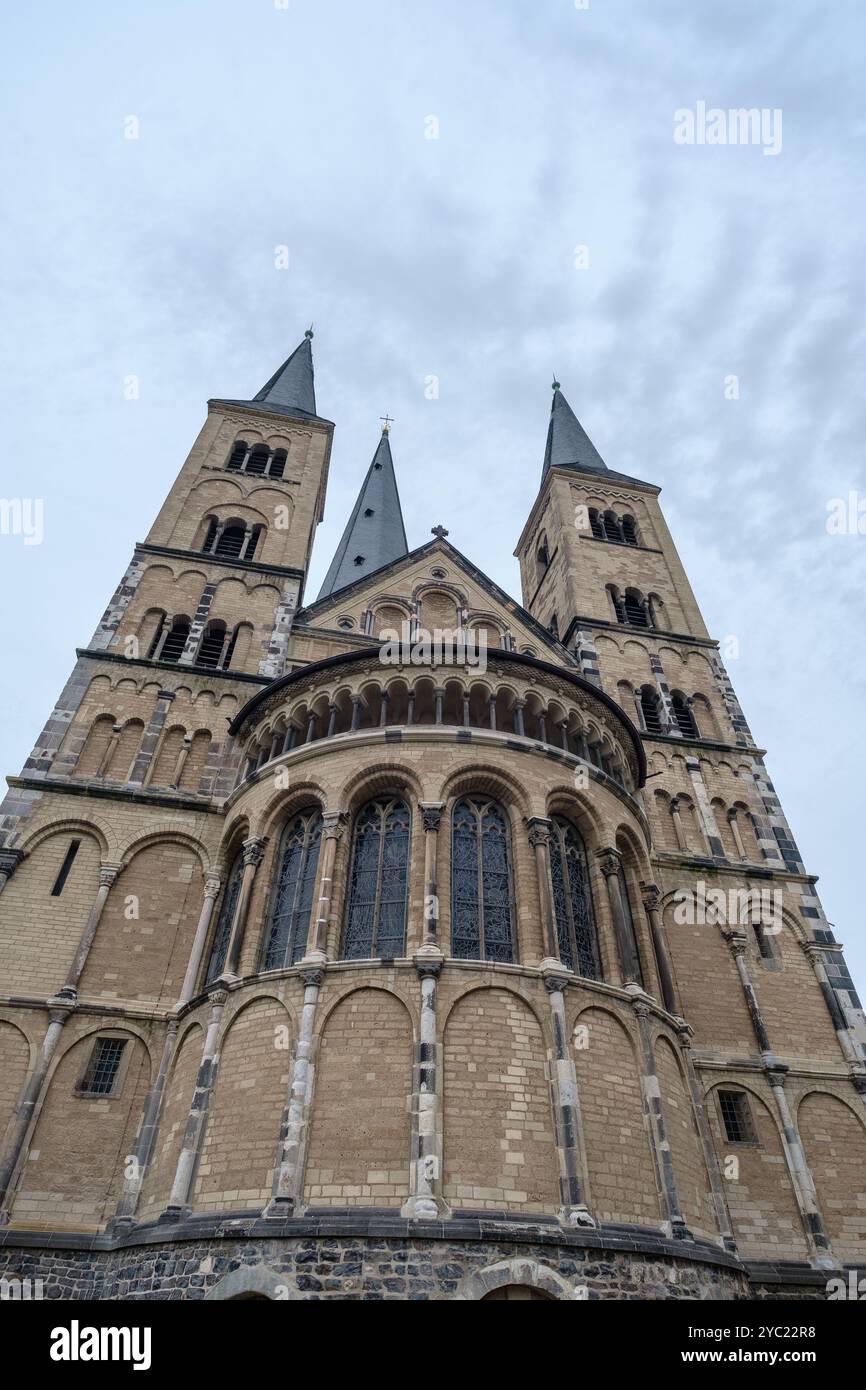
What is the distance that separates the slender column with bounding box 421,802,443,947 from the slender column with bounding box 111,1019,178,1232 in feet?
17.4

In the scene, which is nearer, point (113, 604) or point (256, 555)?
point (113, 604)

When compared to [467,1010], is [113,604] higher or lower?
higher

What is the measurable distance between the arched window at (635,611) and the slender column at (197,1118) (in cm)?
1965

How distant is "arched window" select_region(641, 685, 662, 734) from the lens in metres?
23.9

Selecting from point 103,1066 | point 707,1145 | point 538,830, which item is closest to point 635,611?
point 538,830

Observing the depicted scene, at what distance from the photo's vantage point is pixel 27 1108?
1290 centimetres

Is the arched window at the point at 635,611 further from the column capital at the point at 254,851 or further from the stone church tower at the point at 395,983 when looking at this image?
the column capital at the point at 254,851

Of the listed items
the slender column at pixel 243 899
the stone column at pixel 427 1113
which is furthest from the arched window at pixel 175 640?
the stone column at pixel 427 1113

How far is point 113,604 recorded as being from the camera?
21.9 metres

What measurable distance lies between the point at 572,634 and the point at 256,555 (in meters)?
10.7

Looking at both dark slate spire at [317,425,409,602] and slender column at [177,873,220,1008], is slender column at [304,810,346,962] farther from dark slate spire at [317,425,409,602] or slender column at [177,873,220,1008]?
dark slate spire at [317,425,409,602]

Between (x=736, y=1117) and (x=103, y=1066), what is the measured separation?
12.3 meters
